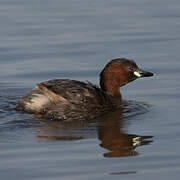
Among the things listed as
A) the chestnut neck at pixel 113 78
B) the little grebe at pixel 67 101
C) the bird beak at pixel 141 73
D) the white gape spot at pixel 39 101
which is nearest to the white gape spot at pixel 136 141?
the little grebe at pixel 67 101

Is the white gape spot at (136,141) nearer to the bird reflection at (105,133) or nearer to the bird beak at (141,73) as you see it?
the bird reflection at (105,133)

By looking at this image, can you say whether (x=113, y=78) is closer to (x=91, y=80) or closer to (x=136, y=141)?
(x=91, y=80)

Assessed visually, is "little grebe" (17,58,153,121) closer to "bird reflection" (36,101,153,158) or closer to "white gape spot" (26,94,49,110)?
"white gape spot" (26,94,49,110)

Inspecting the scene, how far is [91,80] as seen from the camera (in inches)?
443

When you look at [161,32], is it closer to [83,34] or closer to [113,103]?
[83,34]

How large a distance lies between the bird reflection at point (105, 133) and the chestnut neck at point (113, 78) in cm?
91

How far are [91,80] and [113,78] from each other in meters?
0.70

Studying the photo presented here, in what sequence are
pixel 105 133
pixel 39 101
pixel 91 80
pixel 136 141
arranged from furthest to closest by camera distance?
pixel 91 80, pixel 39 101, pixel 105 133, pixel 136 141

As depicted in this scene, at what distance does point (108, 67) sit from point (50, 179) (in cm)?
396

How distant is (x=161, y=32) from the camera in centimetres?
1345


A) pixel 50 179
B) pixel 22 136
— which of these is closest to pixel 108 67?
pixel 22 136

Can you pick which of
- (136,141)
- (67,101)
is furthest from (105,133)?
(67,101)

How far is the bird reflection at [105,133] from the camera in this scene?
8.11 metres

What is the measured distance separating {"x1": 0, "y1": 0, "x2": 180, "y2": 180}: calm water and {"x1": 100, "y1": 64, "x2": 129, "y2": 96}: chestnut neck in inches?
7.9
